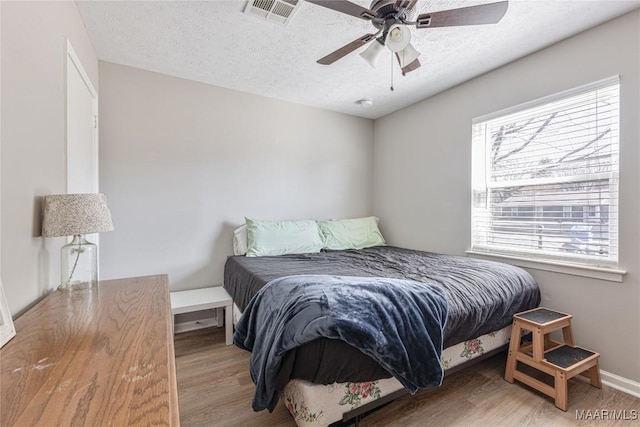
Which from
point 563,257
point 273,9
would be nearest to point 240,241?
point 273,9

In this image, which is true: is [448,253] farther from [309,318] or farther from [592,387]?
[309,318]

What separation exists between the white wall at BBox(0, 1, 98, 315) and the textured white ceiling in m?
0.63

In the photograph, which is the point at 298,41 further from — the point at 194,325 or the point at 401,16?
the point at 194,325

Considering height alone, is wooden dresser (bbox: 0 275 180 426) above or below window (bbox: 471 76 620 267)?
below

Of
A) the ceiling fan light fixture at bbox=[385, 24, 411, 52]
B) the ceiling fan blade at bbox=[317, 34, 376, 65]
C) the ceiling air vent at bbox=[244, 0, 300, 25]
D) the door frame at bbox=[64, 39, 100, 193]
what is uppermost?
→ the ceiling air vent at bbox=[244, 0, 300, 25]

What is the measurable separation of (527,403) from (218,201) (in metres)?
2.97

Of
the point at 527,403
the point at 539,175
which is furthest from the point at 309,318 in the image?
the point at 539,175

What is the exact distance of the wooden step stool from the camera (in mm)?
1669

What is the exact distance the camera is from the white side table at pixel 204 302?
7.68ft

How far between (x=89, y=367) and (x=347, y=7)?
181 cm

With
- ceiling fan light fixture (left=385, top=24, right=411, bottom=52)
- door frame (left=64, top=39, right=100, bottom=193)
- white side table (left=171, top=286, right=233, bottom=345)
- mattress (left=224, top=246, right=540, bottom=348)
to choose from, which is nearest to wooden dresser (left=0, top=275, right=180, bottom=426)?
door frame (left=64, top=39, right=100, bottom=193)

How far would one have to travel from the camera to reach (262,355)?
139 centimetres

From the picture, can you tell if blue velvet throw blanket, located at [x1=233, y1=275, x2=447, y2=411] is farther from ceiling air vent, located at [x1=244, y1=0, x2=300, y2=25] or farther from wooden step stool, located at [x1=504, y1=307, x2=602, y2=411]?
ceiling air vent, located at [x1=244, y1=0, x2=300, y2=25]
